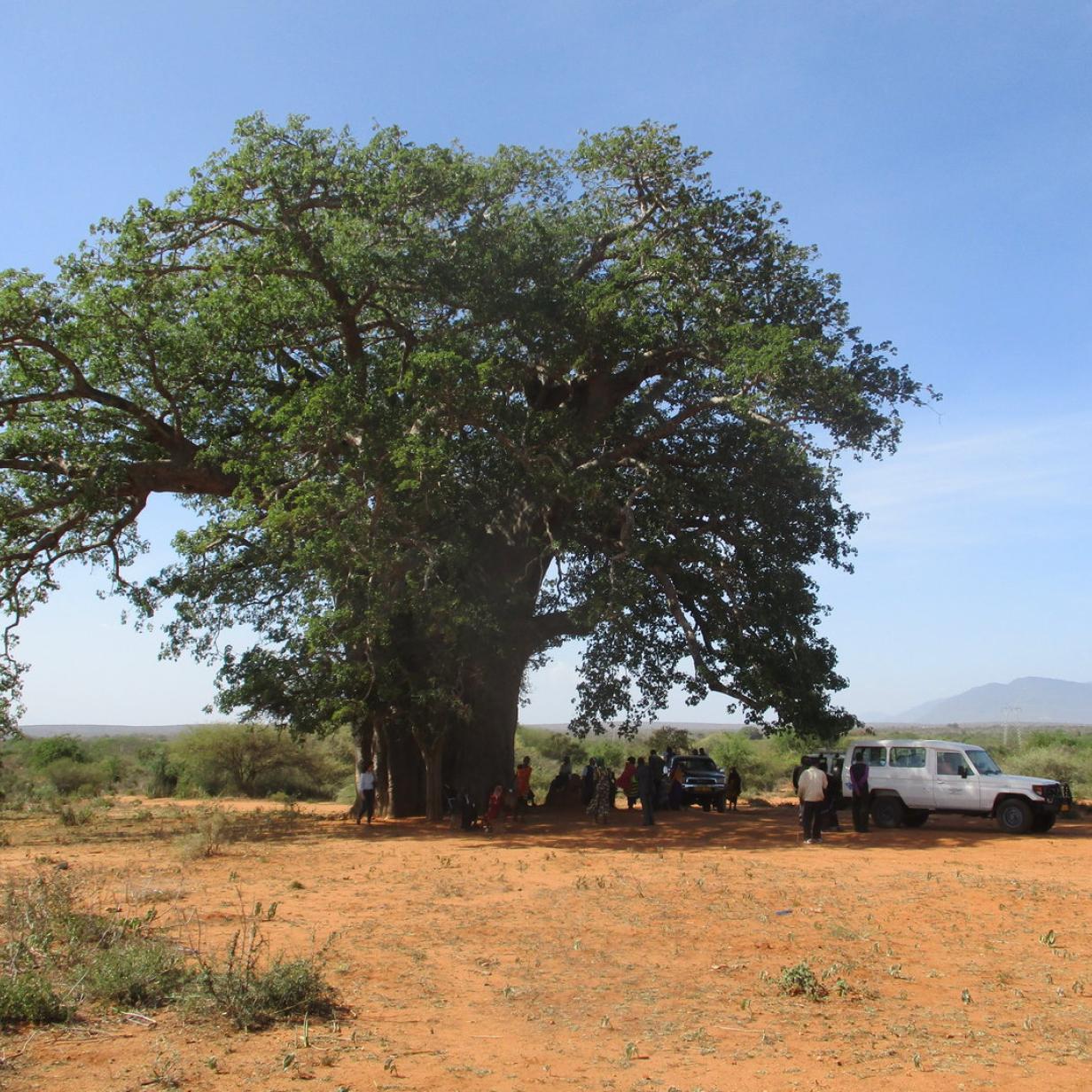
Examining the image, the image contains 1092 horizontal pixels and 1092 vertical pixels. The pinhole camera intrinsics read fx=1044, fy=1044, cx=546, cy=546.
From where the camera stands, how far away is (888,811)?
1941 cm

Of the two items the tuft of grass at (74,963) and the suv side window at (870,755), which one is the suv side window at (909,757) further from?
the tuft of grass at (74,963)

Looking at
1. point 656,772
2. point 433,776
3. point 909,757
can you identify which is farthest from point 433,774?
point 909,757

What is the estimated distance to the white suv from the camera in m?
17.9

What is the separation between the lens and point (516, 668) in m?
21.1

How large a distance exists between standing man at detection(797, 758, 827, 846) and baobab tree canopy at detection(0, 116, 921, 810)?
8.10 feet

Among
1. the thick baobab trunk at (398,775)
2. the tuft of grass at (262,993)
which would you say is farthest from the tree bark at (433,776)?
the tuft of grass at (262,993)

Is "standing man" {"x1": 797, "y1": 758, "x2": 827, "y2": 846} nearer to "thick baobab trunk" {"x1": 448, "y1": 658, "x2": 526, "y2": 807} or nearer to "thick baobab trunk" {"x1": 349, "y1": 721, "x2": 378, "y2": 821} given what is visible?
"thick baobab trunk" {"x1": 448, "y1": 658, "x2": 526, "y2": 807}

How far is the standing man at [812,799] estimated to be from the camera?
16.7 meters

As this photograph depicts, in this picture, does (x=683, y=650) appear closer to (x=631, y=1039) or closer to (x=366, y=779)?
(x=366, y=779)

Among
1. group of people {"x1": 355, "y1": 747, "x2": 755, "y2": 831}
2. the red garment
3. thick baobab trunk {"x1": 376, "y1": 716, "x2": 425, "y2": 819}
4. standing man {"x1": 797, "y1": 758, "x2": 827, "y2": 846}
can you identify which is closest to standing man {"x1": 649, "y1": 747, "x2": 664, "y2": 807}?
group of people {"x1": 355, "y1": 747, "x2": 755, "y2": 831}

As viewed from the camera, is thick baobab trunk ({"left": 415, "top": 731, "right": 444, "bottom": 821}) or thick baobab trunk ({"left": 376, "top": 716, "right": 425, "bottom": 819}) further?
thick baobab trunk ({"left": 376, "top": 716, "right": 425, "bottom": 819})

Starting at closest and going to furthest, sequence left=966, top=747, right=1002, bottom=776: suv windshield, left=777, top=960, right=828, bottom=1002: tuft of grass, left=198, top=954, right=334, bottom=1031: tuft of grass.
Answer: left=198, top=954, right=334, bottom=1031: tuft of grass, left=777, top=960, right=828, bottom=1002: tuft of grass, left=966, top=747, right=1002, bottom=776: suv windshield

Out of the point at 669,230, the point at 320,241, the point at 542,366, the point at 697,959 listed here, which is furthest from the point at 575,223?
the point at 697,959

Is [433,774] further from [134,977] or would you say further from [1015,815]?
[134,977]
